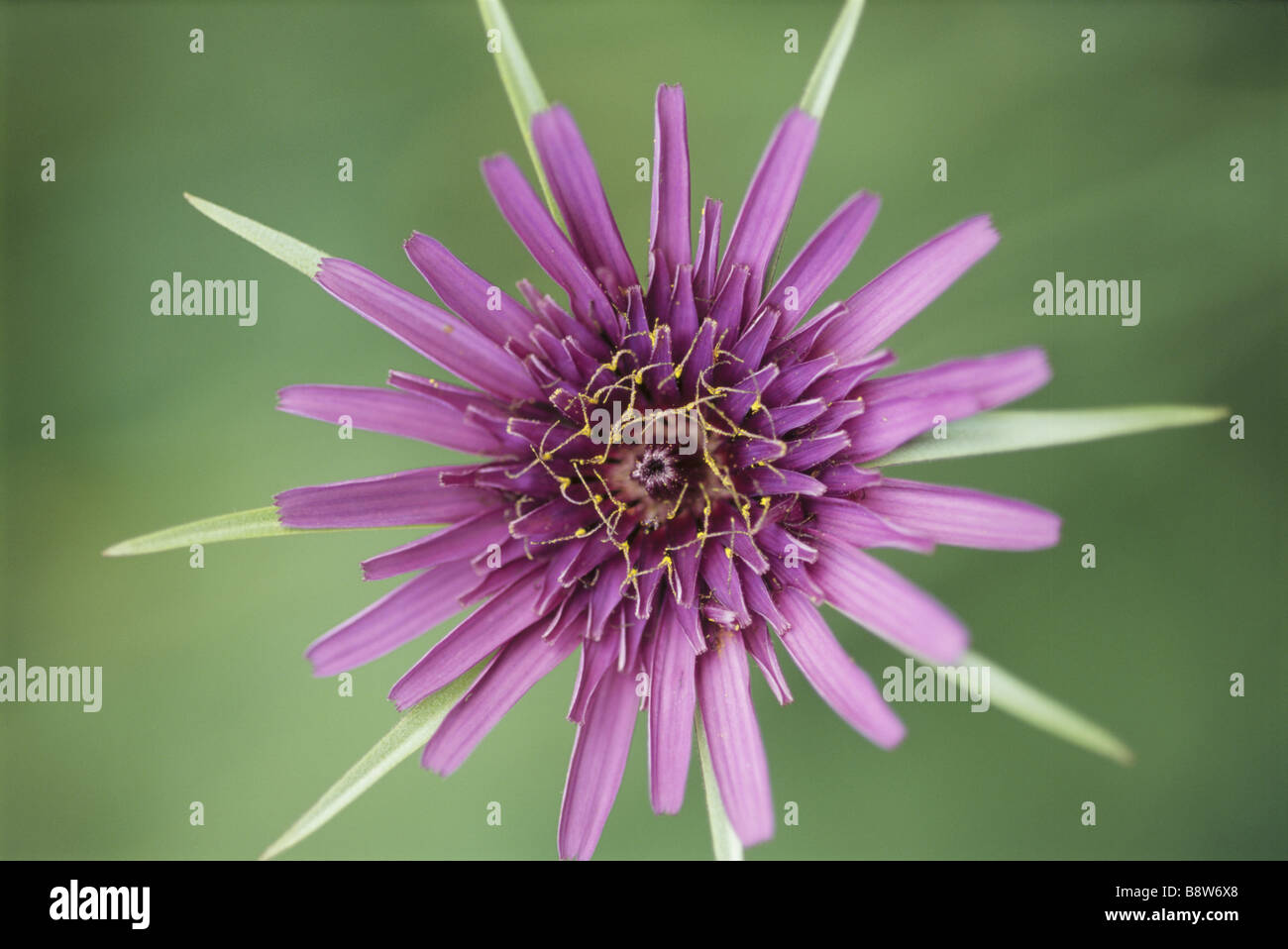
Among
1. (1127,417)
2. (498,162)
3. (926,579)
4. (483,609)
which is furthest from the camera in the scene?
(926,579)

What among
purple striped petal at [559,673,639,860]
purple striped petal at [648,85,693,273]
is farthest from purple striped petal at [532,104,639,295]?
purple striped petal at [559,673,639,860]

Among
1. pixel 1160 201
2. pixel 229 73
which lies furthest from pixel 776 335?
pixel 229 73

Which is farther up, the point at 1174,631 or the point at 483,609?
the point at 483,609

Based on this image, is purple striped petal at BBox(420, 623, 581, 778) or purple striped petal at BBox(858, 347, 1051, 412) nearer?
purple striped petal at BBox(858, 347, 1051, 412)

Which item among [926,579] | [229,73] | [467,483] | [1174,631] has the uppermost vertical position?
[229,73]

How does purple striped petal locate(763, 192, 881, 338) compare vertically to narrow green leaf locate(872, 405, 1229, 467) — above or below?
above

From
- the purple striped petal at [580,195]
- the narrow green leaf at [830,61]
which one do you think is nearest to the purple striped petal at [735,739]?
the purple striped petal at [580,195]

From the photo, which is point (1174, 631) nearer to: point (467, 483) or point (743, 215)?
point (743, 215)

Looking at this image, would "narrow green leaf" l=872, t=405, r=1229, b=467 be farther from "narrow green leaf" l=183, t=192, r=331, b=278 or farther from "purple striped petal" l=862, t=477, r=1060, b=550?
"narrow green leaf" l=183, t=192, r=331, b=278
